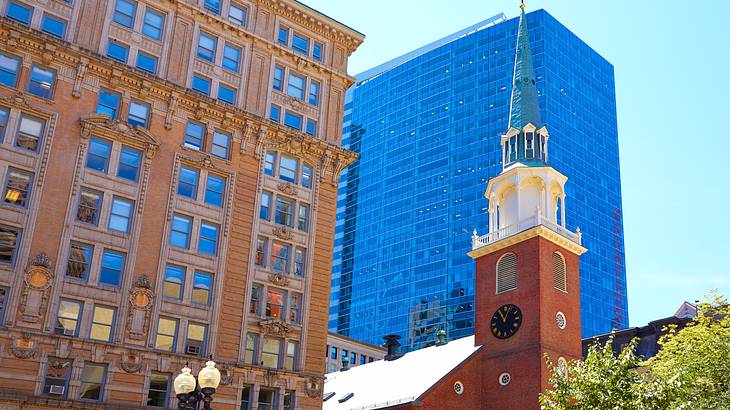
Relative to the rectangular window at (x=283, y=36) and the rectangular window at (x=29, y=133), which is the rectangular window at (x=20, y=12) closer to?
the rectangular window at (x=29, y=133)

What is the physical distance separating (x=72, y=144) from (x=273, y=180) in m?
11.2

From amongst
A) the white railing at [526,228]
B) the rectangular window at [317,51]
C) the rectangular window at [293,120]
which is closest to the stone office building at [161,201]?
the rectangular window at [293,120]

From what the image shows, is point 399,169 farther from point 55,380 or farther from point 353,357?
point 55,380

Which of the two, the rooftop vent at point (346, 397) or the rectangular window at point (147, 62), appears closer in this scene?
the rectangular window at point (147, 62)

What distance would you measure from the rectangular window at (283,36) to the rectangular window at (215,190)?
10272mm

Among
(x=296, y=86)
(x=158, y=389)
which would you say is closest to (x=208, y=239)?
(x=158, y=389)

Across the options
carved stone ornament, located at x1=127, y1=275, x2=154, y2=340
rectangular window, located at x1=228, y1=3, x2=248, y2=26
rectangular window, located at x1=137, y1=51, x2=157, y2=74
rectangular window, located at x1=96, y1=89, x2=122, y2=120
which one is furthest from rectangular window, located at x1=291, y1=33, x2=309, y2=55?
carved stone ornament, located at x1=127, y1=275, x2=154, y2=340

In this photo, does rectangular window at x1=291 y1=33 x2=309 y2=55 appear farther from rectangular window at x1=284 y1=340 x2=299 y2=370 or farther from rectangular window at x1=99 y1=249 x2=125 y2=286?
rectangular window at x1=284 y1=340 x2=299 y2=370

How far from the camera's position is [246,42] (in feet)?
150

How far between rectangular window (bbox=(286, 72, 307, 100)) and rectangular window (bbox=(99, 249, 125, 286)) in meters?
14.9

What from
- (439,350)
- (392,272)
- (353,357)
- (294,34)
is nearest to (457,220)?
(392,272)

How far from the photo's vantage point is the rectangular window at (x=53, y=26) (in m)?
38.8

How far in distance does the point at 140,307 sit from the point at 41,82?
39.2 ft

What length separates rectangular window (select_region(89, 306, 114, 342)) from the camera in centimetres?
3606
